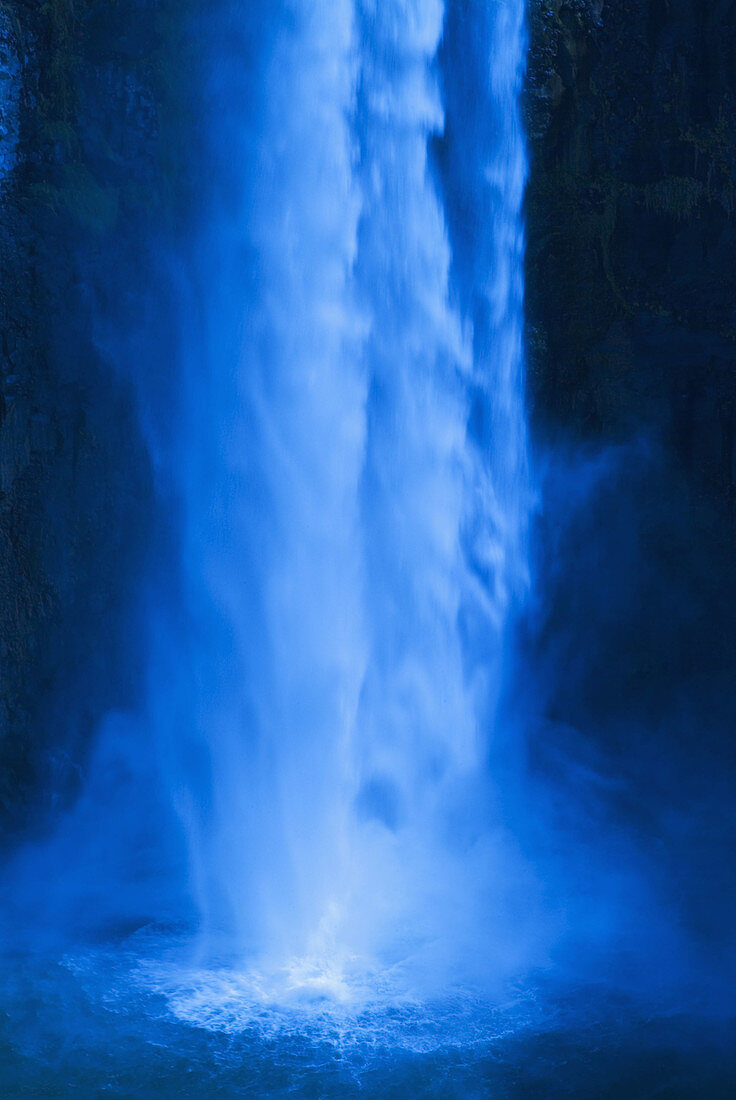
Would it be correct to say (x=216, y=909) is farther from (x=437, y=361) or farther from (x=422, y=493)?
(x=437, y=361)

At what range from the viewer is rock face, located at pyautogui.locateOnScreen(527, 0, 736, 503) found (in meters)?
10.0

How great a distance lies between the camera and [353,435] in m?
9.14

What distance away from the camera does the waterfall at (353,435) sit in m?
8.73

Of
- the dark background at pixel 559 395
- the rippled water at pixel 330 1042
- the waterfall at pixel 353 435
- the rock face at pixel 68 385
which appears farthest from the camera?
the dark background at pixel 559 395

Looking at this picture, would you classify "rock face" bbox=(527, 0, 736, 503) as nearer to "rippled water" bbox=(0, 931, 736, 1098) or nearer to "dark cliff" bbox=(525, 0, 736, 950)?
"dark cliff" bbox=(525, 0, 736, 950)

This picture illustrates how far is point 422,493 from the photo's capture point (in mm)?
9352

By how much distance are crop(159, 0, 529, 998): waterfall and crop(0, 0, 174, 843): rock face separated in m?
0.51

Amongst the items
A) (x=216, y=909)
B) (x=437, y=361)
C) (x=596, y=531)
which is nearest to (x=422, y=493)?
(x=437, y=361)

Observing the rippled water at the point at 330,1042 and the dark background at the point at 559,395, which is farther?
the dark background at the point at 559,395

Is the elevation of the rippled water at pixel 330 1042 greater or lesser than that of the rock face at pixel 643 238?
lesser

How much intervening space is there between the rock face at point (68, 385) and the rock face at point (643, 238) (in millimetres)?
3672

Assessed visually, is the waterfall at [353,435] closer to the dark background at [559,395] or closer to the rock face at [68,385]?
the dark background at [559,395]

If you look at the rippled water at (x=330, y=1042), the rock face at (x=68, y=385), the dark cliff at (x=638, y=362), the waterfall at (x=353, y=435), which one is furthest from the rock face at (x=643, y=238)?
the rippled water at (x=330, y=1042)

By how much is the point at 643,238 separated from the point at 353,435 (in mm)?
3423
